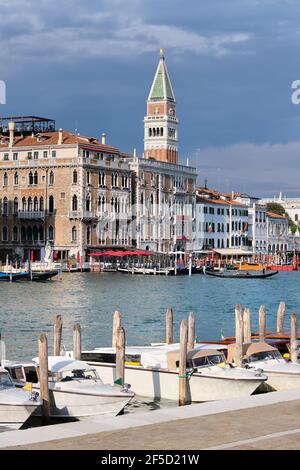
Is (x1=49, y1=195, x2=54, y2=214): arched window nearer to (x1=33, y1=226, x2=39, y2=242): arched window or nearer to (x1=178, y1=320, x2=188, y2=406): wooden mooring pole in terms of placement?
(x1=33, y1=226, x2=39, y2=242): arched window

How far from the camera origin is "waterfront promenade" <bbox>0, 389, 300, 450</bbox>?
13070 millimetres

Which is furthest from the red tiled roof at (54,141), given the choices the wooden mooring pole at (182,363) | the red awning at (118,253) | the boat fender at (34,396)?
the boat fender at (34,396)

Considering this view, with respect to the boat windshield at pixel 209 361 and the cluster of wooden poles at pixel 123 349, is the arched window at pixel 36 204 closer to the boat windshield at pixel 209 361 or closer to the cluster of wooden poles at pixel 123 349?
the cluster of wooden poles at pixel 123 349

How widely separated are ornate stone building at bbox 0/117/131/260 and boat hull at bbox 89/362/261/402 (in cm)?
7492

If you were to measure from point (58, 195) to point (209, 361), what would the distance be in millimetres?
77972

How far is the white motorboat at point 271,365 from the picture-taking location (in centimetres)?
2136

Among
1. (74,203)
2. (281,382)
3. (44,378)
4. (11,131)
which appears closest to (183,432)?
(44,378)

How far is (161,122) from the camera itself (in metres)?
132

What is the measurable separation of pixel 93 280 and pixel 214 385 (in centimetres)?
5981

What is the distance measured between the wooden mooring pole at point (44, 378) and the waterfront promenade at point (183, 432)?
276 centimetres

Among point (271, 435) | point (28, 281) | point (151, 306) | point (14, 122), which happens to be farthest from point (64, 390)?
point (14, 122)

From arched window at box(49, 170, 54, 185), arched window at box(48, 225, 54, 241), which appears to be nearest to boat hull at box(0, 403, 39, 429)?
arched window at box(49, 170, 54, 185)

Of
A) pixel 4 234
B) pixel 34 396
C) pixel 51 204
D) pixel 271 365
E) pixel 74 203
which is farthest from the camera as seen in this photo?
pixel 4 234

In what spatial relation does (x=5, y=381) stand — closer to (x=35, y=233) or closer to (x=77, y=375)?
(x=77, y=375)
